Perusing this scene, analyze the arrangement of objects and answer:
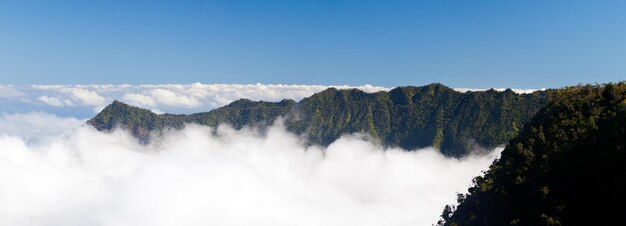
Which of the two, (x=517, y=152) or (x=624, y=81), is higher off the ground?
(x=624, y=81)

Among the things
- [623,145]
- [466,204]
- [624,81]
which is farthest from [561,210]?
[624,81]

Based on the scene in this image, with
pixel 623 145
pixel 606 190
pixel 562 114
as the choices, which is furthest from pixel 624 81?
pixel 606 190

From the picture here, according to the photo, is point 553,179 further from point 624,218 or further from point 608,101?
point 608,101

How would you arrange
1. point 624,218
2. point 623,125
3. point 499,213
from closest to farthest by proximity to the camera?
1. point 624,218
2. point 623,125
3. point 499,213

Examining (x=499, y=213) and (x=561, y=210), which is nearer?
(x=561, y=210)

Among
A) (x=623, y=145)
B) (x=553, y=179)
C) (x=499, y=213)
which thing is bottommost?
(x=499, y=213)

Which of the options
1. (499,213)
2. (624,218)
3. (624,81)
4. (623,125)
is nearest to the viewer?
(624,218)
